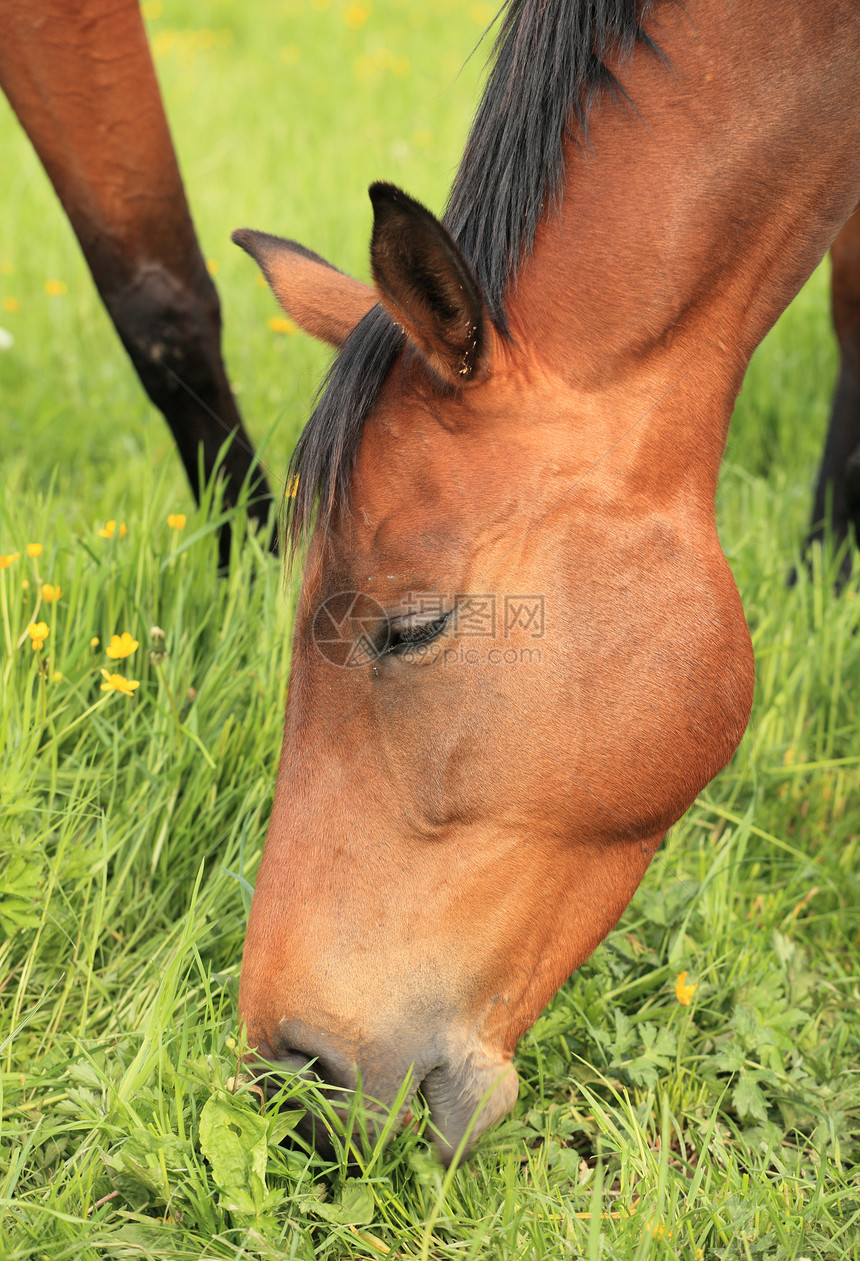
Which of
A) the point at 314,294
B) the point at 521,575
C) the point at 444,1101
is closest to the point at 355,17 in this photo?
the point at 314,294

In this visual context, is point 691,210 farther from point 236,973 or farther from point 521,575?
point 236,973

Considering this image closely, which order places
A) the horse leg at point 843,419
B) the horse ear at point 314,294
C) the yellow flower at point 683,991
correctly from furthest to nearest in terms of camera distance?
1. the horse leg at point 843,419
2. the yellow flower at point 683,991
3. the horse ear at point 314,294

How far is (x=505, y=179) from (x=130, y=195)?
4.72 feet

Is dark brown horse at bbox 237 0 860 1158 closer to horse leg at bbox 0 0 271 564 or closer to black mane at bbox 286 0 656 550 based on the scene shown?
black mane at bbox 286 0 656 550

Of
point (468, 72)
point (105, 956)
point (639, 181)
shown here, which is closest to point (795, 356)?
point (639, 181)

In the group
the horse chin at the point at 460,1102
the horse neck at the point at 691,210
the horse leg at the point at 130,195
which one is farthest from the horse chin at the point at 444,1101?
the horse leg at the point at 130,195

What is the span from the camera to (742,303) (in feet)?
6.34

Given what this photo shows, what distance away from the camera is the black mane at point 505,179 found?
5.58ft

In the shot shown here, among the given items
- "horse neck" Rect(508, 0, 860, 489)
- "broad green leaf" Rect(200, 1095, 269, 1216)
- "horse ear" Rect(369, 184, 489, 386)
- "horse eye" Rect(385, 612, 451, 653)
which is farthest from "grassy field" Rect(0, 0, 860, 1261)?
"horse ear" Rect(369, 184, 489, 386)

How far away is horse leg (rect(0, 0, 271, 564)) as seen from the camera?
249cm

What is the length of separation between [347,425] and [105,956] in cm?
131

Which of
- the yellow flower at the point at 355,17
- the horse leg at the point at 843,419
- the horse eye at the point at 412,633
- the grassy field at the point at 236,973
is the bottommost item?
the grassy field at the point at 236,973

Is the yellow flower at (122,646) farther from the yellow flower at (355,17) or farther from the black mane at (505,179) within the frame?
the yellow flower at (355,17)

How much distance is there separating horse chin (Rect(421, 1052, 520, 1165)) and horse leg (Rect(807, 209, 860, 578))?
253 cm
